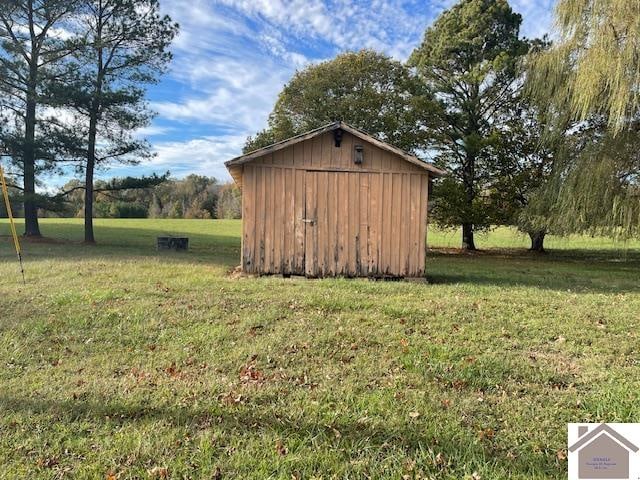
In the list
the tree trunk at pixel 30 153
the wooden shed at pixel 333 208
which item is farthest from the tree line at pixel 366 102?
the wooden shed at pixel 333 208

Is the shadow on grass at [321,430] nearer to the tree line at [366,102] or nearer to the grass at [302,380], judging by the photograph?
the grass at [302,380]

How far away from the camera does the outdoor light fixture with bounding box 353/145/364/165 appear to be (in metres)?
8.91

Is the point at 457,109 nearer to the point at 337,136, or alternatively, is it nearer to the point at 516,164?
the point at 516,164

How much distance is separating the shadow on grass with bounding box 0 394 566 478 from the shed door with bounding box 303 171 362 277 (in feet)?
18.2

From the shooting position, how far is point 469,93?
1839 centimetres

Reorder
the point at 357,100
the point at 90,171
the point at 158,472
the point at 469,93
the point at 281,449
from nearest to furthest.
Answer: the point at 158,472 < the point at 281,449 < the point at 357,100 < the point at 90,171 < the point at 469,93

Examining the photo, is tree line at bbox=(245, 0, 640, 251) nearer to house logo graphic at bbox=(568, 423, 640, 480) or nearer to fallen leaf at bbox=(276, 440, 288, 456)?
house logo graphic at bbox=(568, 423, 640, 480)

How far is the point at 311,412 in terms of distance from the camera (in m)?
3.38

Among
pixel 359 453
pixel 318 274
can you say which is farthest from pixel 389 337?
pixel 318 274

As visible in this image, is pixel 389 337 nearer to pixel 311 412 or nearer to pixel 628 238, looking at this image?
pixel 311 412

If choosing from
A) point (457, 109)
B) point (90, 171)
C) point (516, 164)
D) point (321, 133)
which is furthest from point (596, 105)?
point (90, 171)

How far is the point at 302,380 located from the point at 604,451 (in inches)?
91.6

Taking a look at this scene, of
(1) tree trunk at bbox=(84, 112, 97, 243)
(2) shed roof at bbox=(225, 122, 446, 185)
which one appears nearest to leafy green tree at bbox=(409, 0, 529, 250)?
(2) shed roof at bbox=(225, 122, 446, 185)

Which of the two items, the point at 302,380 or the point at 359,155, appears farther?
the point at 359,155
